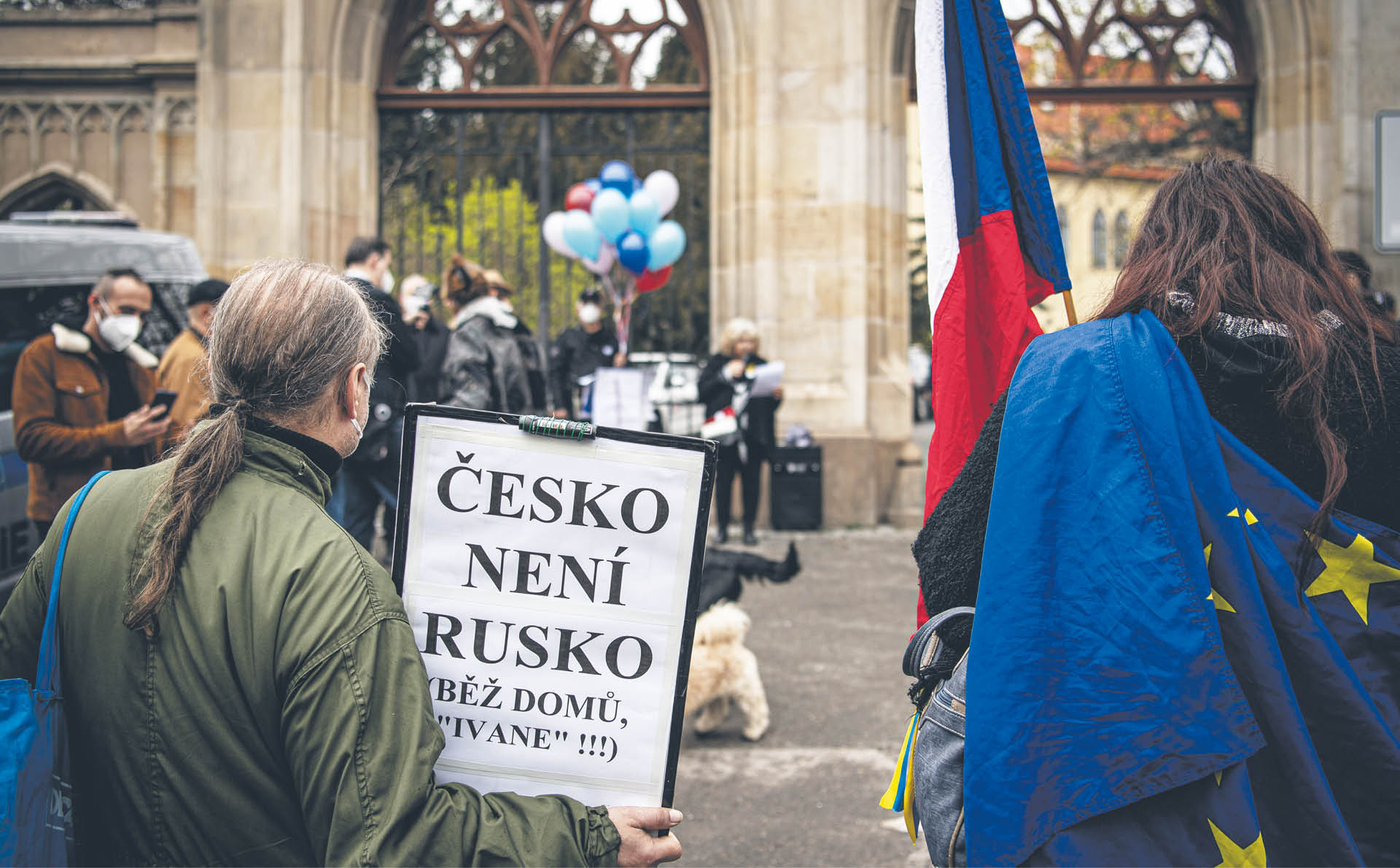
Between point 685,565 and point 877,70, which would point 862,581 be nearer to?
point 877,70

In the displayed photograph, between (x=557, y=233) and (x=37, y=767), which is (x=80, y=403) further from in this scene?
(x=557, y=233)

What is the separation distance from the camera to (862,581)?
321 inches

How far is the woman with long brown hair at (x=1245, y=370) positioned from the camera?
5.37ft

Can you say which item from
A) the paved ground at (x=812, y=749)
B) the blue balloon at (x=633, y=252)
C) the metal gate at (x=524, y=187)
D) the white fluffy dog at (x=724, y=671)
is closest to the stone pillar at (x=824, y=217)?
the metal gate at (x=524, y=187)

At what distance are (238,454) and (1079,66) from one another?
11.2 m

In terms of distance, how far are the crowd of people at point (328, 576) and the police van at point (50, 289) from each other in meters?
4.18

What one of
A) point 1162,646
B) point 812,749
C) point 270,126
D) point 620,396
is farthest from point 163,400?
point 270,126

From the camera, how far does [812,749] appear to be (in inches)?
186

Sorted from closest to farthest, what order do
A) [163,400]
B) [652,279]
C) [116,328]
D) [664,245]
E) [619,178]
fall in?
1. [163,400]
2. [116,328]
3. [664,245]
4. [619,178]
5. [652,279]

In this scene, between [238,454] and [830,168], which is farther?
[830,168]

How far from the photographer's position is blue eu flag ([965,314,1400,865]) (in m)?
1.50

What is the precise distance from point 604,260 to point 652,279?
488mm

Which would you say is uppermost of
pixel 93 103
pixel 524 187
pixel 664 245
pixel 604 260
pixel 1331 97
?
pixel 93 103

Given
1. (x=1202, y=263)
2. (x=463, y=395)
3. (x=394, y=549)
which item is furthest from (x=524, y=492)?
(x=463, y=395)
